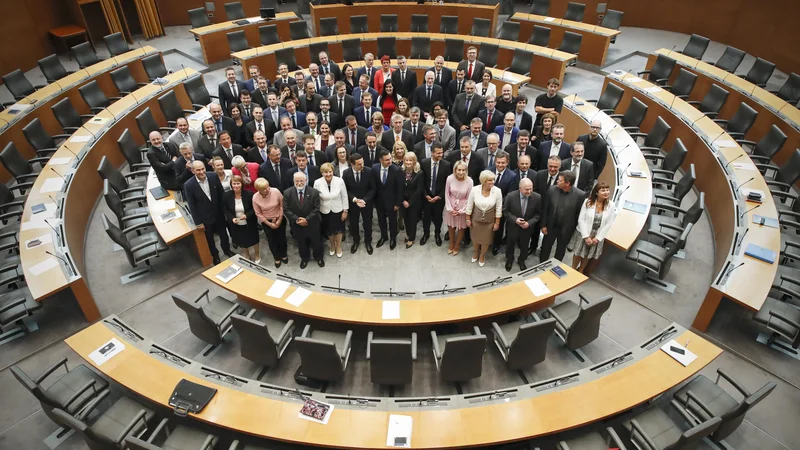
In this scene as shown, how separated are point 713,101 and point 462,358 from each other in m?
7.71

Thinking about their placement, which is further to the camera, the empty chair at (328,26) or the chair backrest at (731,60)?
the empty chair at (328,26)

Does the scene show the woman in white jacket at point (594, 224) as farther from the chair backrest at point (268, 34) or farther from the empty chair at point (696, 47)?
the chair backrest at point (268, 34)

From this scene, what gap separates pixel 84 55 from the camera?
36.5 feet

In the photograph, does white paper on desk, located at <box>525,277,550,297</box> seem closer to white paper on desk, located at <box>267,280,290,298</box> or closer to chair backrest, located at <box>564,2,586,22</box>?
white paper on desk, located at <box>267,280,290,298</box>

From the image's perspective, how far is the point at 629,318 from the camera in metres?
6.16

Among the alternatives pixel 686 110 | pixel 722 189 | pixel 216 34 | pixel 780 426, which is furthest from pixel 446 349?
pixel 216 34

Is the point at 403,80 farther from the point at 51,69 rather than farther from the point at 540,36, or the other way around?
the point at 51,69

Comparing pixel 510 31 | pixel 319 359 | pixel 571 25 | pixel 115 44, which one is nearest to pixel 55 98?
pixel 115 44

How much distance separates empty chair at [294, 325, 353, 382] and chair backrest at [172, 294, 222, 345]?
1.12 meters

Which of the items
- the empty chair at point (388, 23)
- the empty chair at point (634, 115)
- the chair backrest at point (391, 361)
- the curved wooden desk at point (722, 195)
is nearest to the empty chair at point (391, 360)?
the chair backrest at point (391, 361)

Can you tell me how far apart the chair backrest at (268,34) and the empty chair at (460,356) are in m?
10.1

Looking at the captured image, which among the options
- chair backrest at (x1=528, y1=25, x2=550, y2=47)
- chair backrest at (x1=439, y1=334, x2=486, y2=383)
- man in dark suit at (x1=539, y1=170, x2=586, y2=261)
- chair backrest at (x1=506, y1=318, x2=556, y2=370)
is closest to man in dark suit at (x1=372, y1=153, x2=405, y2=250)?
man in dark suit at (x1=539, y1=170, x2=586, y2=261)

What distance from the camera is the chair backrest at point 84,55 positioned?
36.0ft

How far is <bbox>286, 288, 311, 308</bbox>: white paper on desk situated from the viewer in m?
5.35
